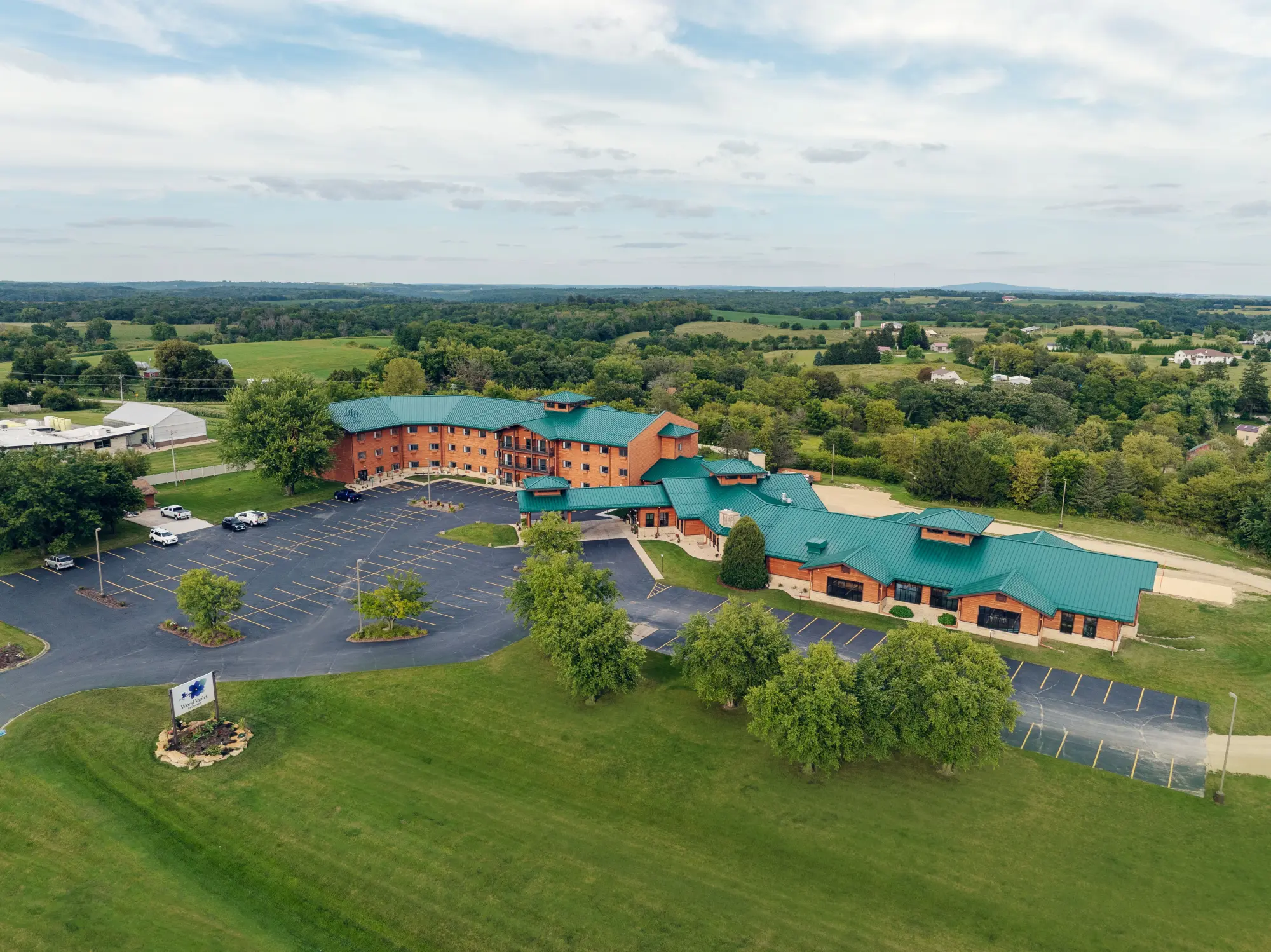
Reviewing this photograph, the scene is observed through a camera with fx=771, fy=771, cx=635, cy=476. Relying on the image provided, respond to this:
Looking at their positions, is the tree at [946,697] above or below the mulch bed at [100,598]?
above

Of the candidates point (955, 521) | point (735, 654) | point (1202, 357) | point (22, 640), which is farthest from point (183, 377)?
point (1202, 357)

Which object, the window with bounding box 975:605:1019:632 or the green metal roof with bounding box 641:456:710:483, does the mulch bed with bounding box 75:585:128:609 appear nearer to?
the green metal roof with bounding box 641:456:710:483

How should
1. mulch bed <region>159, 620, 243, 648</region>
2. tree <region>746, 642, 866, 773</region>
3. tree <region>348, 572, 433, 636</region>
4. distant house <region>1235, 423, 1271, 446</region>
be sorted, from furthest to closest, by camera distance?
1. distant house <region>1235, 423, 1271, 446</region>
2. tree <region>348, 572, 433, 636</region>
3. mulch bed <region>159, 620, 243, 648</region>
4. tree <region>746, 642, 866, 773</region>

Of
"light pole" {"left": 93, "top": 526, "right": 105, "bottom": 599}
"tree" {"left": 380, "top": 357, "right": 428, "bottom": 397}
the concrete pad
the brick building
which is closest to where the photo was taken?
the concrete pad

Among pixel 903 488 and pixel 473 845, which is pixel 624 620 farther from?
pixel 903 488

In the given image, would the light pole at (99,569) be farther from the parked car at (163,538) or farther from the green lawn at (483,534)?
the green lawn at (483,534)

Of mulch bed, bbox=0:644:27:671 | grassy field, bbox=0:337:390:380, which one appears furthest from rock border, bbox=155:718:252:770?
grassy field, bbox=0:337:390:380

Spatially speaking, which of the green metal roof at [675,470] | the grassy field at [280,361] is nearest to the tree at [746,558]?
the green metal roof at [675,470]
